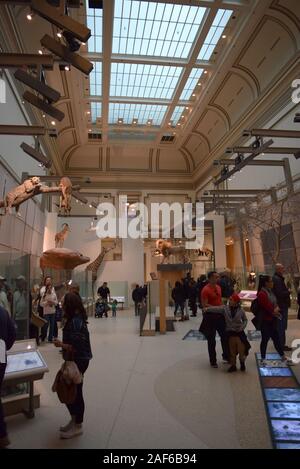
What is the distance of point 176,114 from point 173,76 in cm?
424

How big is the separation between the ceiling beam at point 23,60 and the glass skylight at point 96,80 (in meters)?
11.4

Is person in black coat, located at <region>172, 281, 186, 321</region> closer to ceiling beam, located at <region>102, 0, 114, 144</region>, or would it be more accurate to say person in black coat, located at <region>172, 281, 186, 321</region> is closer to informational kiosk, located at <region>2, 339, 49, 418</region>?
informational kiosk, located at <region>2, 339, 49, 418</region>

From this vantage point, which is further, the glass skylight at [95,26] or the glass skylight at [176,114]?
the glass skylight at [176,114]

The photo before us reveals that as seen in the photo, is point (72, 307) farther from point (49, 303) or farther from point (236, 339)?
point (49, 303)

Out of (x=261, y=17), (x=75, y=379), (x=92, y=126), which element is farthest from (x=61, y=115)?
(x=92, y=126)

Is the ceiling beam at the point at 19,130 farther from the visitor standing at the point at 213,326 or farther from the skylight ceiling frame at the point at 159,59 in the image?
the skylight ceiling frame at the point at 159,59

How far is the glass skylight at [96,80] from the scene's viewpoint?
620 inches

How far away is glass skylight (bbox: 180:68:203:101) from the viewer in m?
16.2

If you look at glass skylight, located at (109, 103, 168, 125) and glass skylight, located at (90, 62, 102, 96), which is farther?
glass skylight, located at (109, 103, 168, 125)

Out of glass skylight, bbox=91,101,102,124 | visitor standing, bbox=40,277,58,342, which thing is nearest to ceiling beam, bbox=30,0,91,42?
visitor standing, bbox=40,277,58,342

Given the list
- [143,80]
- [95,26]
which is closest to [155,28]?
[95,26]

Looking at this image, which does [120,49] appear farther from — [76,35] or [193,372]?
[193,372]

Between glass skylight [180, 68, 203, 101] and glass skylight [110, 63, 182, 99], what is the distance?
24.5 inches

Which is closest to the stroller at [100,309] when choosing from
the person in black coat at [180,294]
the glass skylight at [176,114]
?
the person in black coat at [180,294]
